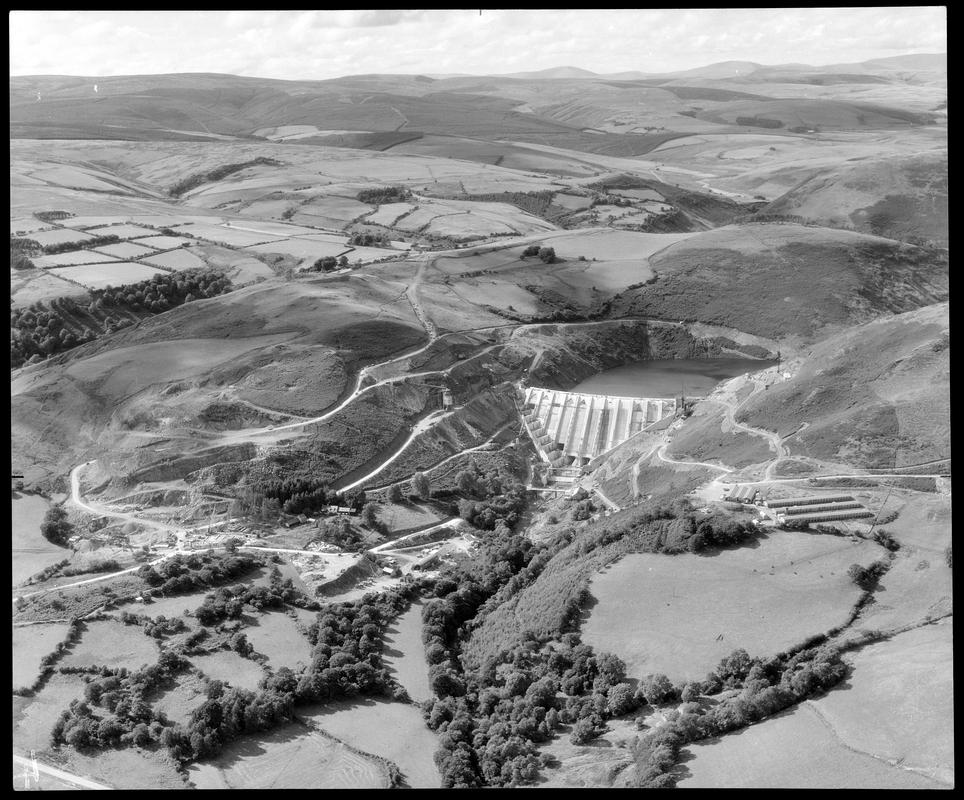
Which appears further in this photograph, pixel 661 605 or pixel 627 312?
pixel 627 312

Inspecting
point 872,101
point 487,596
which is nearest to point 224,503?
point 487,596

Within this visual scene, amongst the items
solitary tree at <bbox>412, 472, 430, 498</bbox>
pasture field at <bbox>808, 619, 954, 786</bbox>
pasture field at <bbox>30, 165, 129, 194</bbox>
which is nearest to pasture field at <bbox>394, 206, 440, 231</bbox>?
pasture field at <bbox>30, 165, 129, 194</bbox>

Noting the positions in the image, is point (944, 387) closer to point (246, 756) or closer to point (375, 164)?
point (246, 756)

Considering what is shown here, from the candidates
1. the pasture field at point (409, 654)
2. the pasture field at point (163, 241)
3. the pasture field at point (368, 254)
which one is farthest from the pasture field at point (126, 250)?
the pasture field at point (409, 654)

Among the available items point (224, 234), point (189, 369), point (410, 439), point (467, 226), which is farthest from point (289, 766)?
point (467, 226)

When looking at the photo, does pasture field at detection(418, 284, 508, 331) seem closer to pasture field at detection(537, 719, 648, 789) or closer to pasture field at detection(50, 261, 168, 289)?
pasture field at detection(50, 261, 168, 289)
